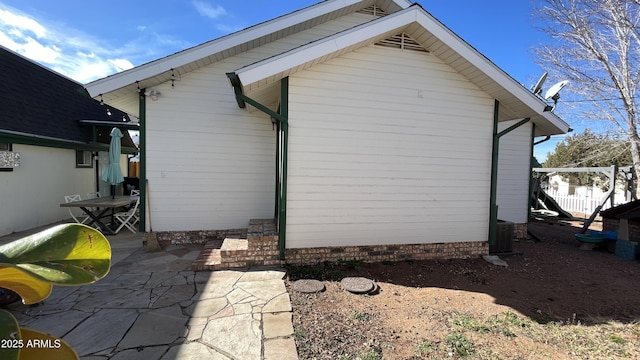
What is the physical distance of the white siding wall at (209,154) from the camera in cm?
595

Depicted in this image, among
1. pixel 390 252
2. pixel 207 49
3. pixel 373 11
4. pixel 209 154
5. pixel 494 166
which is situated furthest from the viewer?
pixel 373 11

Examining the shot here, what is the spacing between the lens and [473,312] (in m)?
3.68

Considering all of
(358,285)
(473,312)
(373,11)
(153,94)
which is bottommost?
(473,312)

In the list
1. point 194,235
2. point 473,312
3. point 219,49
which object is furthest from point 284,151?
point 473,312

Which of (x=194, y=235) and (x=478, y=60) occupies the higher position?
(x=478, y=60)

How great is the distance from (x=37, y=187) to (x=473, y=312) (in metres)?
10.7

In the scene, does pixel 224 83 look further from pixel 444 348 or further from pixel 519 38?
pixel 519 38

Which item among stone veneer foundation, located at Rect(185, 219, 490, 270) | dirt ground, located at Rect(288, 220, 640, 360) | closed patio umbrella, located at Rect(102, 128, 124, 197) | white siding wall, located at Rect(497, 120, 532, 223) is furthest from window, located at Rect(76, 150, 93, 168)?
white siding wall, located at Rect(497, 120, 532, 223)

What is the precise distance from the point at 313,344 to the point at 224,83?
216 inches

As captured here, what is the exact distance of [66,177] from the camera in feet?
28.7

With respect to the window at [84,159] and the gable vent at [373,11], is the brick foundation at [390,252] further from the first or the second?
the window at [84,159]

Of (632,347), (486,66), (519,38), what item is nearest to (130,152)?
(486,66)

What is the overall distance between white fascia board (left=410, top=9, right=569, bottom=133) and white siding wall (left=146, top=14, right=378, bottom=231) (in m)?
3.16

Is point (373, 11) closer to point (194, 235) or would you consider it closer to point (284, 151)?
point (284, 151)
